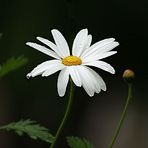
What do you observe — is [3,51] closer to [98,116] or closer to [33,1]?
[33,1]

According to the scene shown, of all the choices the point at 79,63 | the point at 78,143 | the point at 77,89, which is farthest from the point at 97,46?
the point at 77,89

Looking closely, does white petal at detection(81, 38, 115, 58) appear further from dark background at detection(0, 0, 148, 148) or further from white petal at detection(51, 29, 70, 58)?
dark background at detection(0, 0, 148, 148)

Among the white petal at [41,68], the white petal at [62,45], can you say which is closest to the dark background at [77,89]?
the white petal at [62,45]

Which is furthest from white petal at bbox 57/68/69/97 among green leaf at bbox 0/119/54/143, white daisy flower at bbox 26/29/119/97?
green leaf at bbox 0/119/54/143

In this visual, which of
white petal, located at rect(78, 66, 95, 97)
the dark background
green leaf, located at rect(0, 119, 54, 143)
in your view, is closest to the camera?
white petal, located at rect(78, 66, 95, 97)

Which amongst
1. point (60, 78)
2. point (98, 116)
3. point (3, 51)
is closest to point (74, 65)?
point (60, 78)

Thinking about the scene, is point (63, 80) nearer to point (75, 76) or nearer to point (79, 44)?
point (75, 76)

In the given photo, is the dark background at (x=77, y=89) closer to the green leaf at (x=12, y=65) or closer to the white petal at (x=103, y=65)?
the green leaf at (x=12, y=65)
